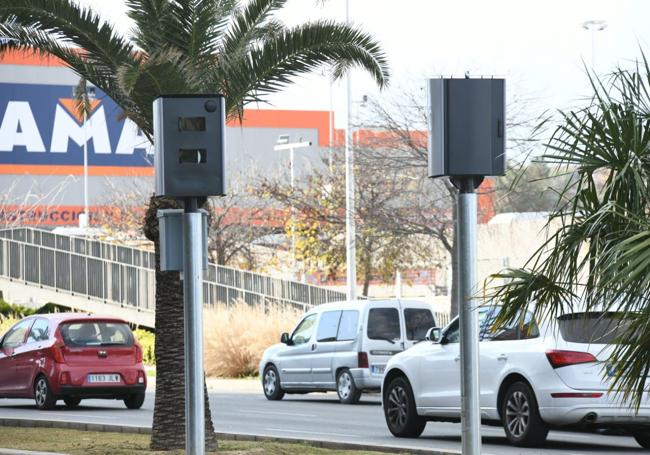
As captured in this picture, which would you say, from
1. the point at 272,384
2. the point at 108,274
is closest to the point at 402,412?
the point at 272,384

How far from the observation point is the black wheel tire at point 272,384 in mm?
27861

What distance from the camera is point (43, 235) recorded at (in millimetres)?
46219

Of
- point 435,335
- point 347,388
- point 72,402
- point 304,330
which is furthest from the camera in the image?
point 304,330

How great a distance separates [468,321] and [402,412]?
30.6 ft

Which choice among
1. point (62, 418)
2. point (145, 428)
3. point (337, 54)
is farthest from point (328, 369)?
point (337, 54)

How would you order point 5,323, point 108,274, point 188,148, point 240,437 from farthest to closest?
point 108,274 < point 5,323 < point 240,437 < point 188,148

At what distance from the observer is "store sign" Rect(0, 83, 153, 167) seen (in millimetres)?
76875

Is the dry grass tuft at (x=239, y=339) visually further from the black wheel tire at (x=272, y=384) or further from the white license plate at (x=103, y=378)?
the white license plate at (x=103, y=378)

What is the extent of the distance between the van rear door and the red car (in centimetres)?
416

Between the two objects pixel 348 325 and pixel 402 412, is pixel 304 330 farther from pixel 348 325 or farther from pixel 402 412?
pixel 402 412

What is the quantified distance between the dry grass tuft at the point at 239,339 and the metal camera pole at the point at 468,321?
81.6 feet

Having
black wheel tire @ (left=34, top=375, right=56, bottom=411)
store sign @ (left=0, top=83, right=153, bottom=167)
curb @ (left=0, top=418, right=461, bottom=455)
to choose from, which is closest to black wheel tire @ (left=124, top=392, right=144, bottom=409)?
black wheel tire @ (left=34, top=375, right=56, bottom=411)

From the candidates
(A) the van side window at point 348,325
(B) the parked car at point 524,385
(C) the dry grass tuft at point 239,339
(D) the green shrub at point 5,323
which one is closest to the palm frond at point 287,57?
(B) the parked car at point 524,385

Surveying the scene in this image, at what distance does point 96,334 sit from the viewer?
950 inches
